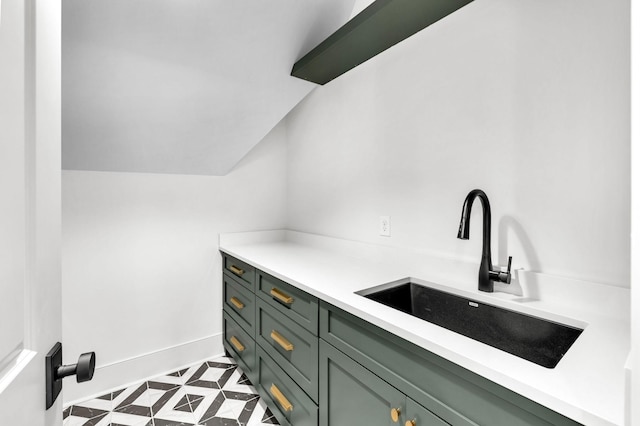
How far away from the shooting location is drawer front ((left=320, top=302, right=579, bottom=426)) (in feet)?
2.12

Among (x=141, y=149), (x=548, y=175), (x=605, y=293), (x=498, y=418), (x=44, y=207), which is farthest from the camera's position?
(x=141, y=149)

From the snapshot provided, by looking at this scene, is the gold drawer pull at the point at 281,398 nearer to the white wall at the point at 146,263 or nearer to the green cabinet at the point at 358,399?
the green cabinet at the point at 358,399

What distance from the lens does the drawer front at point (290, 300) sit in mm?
1261

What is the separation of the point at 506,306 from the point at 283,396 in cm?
107

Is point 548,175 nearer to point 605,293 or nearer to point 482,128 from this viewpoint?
point 482,128

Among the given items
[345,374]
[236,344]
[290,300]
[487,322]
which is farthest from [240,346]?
[487,322]

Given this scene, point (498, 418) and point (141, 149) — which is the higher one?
point (141, 149)

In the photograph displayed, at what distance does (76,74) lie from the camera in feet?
4.46

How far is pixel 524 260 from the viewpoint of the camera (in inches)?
46.3

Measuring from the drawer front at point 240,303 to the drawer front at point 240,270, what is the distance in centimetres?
4

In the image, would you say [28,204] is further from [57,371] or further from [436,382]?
[436,382]

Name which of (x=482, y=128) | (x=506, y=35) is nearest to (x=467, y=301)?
(x=482, y=128)

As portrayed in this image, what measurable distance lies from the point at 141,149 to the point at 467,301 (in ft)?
6.16

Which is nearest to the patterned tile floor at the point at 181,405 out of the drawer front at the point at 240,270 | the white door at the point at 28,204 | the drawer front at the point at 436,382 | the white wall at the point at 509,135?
the drawer front at the point at 240,270
